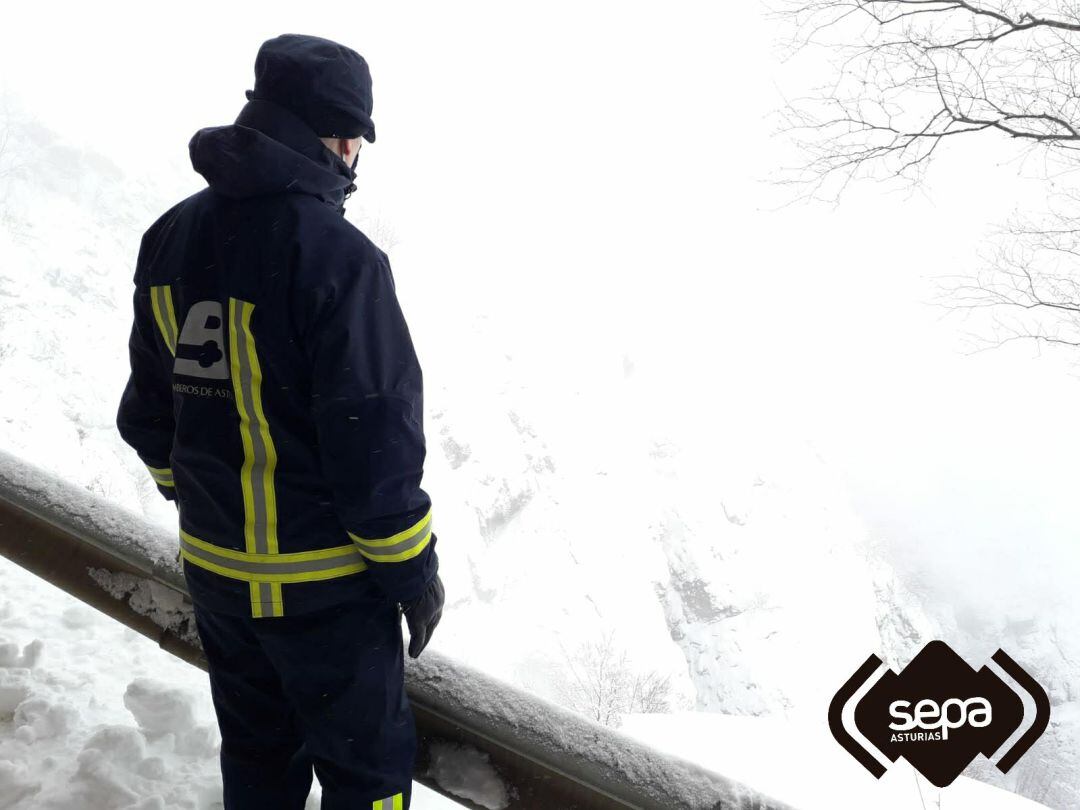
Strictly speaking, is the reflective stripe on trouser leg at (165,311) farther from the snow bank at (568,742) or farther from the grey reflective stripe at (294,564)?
the snow bank at (568,742)

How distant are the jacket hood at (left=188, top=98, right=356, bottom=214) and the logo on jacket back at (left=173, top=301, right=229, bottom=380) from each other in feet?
0.67

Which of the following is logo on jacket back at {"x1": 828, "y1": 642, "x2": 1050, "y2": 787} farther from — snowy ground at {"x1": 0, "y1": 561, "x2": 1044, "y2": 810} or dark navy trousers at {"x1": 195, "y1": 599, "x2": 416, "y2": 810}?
dark navy trousers at {"x1": 195, "y1": 599, "x2": 416, "y2": 810}

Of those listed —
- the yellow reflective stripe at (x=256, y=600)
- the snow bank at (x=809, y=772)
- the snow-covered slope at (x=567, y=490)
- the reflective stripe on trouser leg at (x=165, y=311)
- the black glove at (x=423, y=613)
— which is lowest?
the snow-covered slope at (x=567, y=490)

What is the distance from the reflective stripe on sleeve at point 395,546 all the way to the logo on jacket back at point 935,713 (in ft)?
3.42

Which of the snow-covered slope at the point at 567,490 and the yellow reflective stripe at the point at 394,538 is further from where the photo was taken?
the snow-covered slope at the point at 567,490

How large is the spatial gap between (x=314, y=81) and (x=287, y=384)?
524 millimetres

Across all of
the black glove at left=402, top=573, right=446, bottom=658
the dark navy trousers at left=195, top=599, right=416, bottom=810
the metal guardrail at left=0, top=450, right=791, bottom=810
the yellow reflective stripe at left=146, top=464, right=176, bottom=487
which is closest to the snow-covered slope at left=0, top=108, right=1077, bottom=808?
the metal guardrail at left=0, top=450, right=791, bottom=810

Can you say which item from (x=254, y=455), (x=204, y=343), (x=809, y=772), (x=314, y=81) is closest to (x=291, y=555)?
(x=254, y=455)

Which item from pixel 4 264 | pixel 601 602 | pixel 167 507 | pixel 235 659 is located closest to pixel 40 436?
pixel 167 507

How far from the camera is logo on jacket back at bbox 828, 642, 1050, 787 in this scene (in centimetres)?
159

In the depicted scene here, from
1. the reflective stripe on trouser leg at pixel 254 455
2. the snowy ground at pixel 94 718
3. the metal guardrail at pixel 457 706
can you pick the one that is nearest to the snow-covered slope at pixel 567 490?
the snowy ground at pixel 94 718

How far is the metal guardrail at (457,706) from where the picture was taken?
1187 mm

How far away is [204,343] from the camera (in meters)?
1.21

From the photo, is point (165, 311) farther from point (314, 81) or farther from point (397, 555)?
point (397, 555)
